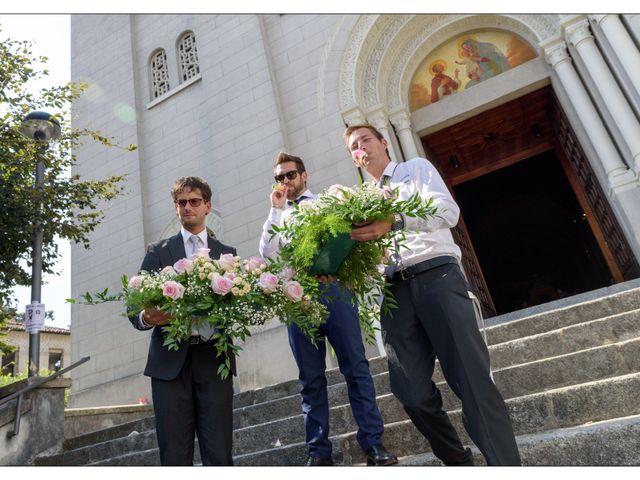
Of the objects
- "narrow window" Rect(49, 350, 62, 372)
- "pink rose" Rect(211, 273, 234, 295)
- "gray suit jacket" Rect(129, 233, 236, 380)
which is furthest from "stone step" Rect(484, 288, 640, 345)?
"narrow window" Rect(49, 350, 62, 372)

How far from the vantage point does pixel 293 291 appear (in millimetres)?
1921

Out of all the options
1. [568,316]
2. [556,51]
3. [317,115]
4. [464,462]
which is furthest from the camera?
[317,115]

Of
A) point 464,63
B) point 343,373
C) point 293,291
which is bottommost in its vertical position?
point 343,373

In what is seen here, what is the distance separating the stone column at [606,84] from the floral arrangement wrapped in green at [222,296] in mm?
5603

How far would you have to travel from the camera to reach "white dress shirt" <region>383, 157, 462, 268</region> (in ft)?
6.91

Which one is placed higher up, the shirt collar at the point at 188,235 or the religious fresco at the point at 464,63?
the religious fresco at the point at 464,63

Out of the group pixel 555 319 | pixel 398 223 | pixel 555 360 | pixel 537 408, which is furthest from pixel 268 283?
pixel 555 319

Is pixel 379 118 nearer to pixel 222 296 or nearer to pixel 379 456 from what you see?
pixel 379 456

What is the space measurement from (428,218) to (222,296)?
976mm

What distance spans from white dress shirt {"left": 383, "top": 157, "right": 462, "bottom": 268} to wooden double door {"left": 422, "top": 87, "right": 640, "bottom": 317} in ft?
16.7

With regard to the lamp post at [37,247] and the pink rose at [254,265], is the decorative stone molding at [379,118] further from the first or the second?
the pink rose at [254,265]

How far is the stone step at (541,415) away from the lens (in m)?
2.68

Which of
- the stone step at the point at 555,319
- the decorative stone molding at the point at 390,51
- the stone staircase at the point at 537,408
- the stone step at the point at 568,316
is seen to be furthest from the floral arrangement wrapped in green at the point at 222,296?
the decorative stone molding at the point at 390,51
